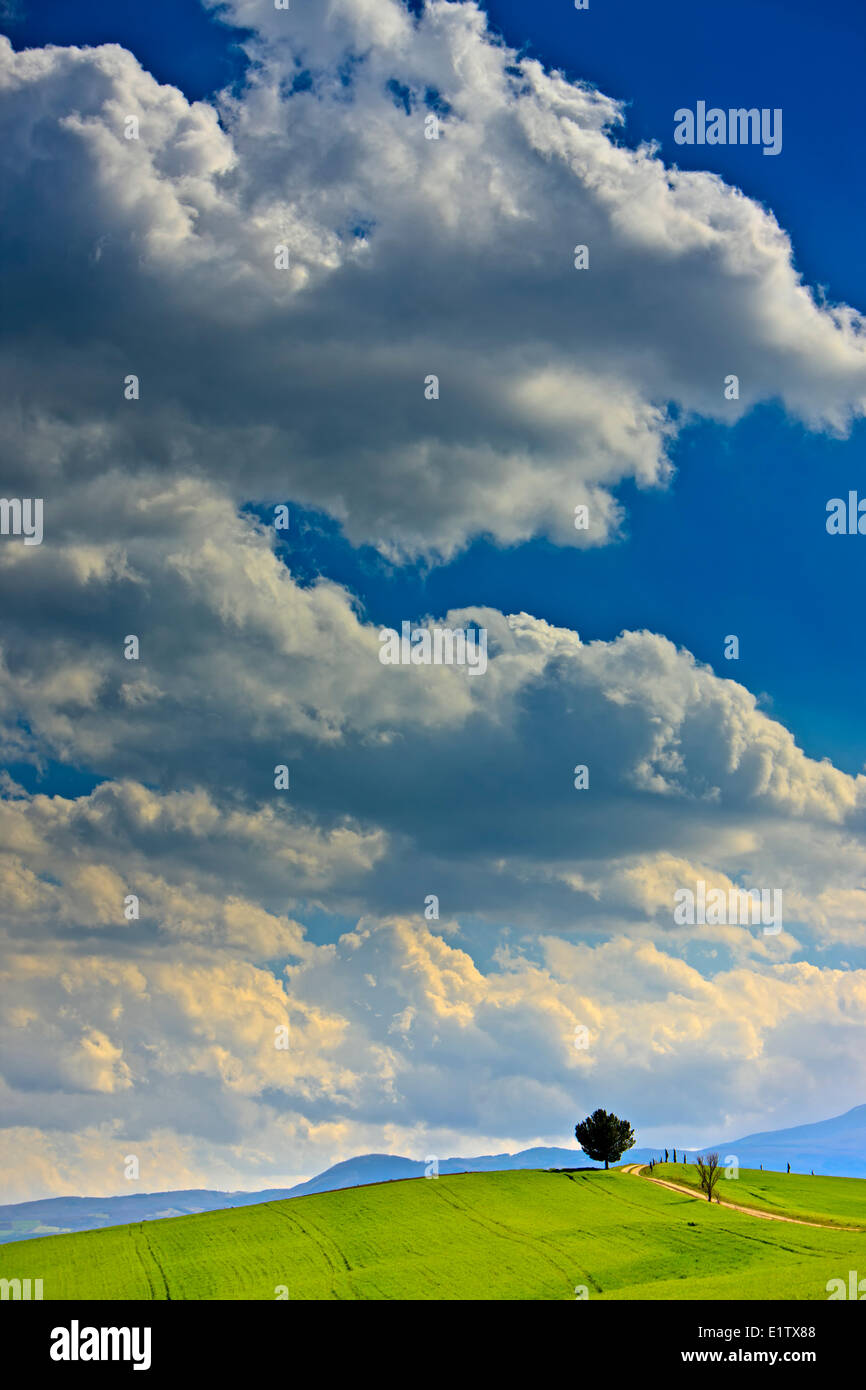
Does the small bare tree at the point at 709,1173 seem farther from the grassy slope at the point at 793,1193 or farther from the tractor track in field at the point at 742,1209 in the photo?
the grassy slope at the point at 793,1193

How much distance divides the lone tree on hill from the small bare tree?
1843cm

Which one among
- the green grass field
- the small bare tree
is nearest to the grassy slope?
the small bare tree

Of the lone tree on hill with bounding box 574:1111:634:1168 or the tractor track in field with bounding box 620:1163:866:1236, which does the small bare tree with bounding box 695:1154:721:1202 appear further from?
the lone tree on hill with bounding box 574:1111:634:1168

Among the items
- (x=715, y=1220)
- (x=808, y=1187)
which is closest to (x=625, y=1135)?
(x=808, y=1187)

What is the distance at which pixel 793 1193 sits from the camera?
154 meters

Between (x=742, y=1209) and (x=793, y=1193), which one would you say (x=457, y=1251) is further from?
(x=793, y=1193)

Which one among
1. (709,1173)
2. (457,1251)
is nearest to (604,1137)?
(709,1173)

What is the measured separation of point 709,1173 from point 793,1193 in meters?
18.2

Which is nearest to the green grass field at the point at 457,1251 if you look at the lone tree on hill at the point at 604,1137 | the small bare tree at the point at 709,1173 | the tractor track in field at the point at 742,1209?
the tractor track in field at the point at 742,1209

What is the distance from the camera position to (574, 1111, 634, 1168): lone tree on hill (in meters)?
167

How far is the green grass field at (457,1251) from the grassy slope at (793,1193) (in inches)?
179

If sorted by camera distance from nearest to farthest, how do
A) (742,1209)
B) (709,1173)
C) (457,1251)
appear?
(457,1251) < (742,1209) < (709,1173)
